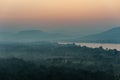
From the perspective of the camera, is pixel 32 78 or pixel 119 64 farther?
pixel 119 64

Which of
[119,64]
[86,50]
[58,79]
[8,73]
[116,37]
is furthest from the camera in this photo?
[116,37]

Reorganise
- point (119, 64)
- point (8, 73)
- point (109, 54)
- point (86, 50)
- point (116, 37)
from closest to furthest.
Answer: point (8, 73)
point (119, 64)
point (109, 54)
point (86, 50)
point (116, 37)

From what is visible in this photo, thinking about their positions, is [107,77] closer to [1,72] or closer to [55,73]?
[55,73]

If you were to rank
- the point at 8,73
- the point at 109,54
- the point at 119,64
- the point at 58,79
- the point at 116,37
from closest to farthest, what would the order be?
the point at 58,79 < the point at 8,73 < the point at 119,64 < the point at 109,54 < the point at 116,37

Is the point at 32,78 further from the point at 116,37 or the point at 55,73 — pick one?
the point at 116,37

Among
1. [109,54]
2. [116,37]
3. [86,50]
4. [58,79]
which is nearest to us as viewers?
[58,79]

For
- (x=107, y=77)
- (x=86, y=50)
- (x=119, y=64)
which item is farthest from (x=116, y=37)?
(x=107, y=77)

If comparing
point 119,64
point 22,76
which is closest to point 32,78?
point 22,76

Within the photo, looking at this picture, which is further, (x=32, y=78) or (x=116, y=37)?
(x=116, y=37)
